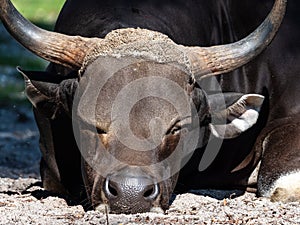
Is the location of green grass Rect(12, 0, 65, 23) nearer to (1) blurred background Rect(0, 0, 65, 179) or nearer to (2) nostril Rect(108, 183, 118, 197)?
(1) blurred background Rect(0, 0, 65, 179)

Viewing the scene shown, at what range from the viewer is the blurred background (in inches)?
419

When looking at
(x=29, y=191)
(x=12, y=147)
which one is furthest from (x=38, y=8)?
(x=29, y=191)

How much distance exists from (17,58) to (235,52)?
1586 cm

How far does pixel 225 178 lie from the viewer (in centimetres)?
833

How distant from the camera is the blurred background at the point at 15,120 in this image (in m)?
10.6

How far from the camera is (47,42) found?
7.27m

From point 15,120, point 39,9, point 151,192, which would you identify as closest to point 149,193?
point 151,192

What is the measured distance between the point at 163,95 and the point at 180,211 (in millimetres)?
786

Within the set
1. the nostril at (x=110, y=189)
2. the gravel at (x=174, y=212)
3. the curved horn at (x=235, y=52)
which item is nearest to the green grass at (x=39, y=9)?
the gravel at (x=174, y=212)

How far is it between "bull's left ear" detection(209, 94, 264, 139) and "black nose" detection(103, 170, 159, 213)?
1198mm

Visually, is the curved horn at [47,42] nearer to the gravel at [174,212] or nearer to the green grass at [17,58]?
the gravel at [174,212]

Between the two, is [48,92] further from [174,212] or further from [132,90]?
[174,212]

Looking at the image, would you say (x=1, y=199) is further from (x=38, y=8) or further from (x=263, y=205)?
(x=38, y=8)


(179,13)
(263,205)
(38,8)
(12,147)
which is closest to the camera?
(263,205)
